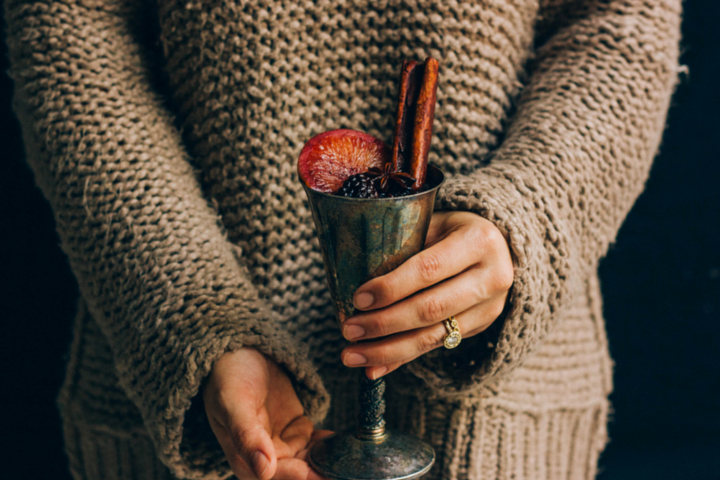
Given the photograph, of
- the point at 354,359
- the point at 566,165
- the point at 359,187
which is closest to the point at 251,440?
the point at 354,359

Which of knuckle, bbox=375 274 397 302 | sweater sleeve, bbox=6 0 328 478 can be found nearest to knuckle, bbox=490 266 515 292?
knuckle, bbox=375 274 397 302

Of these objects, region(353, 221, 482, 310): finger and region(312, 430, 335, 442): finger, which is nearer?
region(353, 221, 482, 310): finger

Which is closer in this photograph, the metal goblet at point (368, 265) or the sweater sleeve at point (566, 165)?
the metal goblet at point (368, 265)

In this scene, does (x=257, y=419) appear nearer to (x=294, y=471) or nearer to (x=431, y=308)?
(x=294, y=471)

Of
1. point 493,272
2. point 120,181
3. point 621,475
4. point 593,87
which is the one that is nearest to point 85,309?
point 120,181

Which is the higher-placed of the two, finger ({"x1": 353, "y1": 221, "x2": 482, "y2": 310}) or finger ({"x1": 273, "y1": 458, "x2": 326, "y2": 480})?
finger ({"x1": 353, "y1": 221, "x2": 482, "y2": 310})

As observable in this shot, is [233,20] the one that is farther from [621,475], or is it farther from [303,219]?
[621,475]

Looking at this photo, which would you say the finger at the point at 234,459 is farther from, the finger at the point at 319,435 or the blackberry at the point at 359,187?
the blackberry at the point at 359,187

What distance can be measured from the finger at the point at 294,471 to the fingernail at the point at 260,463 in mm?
72

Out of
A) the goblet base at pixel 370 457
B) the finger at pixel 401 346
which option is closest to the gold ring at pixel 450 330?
the finger at pixel 401 346

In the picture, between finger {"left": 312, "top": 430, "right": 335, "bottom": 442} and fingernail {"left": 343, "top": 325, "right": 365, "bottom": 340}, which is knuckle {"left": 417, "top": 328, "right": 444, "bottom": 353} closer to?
fingernail {"left": 343, "top": 325, "right": 365, "bottom": 340}

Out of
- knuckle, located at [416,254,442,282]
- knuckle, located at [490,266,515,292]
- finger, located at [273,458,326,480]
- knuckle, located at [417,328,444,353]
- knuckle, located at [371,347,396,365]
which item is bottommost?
finger, located at [273,458,326,480]

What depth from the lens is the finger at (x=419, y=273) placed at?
455mm

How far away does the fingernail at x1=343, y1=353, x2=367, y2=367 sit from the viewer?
1.63ft
